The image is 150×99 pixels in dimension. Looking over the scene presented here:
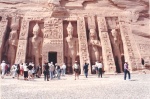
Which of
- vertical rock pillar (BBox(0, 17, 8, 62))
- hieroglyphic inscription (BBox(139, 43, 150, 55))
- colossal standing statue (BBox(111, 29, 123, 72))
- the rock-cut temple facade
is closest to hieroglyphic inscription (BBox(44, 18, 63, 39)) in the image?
the rock-cut temple facade

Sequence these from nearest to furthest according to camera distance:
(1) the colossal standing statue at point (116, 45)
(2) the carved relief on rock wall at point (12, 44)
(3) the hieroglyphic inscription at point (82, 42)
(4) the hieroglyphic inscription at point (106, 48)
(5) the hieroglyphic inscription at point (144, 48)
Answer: (4) the hieroglyphic inscription at point (106, 48)
(3) the hieroglyphic inscription at point (82, 42)
(5) the hieroglyphic inscription at point (144, 48)
(2) the carved relief on rock wall at point (12, 44)
(1) the colossal standing statue at point (116, 45)

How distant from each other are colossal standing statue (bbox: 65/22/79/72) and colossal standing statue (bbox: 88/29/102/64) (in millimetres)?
1189

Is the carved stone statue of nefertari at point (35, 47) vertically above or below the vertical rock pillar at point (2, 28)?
below

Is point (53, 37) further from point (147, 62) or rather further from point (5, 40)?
point (147, 62)

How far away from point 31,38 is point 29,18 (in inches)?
74.6

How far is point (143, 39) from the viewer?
763 inches

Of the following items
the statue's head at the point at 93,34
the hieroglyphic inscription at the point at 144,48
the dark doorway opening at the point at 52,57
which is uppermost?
the statue's head at the point at 93,34

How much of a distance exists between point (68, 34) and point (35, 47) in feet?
9.86

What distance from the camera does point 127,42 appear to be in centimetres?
1870

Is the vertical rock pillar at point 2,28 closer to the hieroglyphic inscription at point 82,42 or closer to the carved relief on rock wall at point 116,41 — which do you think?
the hieroglyphic inscription at point 82,42

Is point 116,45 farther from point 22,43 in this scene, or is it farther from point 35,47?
point 22,43

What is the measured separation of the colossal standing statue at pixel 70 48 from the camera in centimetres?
1855

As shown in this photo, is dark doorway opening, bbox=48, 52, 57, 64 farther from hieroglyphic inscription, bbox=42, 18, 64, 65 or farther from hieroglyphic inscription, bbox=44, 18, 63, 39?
hieroglyphic inscription, bbox=44, 18, 63, 39

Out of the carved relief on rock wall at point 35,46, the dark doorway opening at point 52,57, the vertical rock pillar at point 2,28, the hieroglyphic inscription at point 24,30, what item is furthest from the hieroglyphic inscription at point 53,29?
the vertical rock pillar at point 2,28
